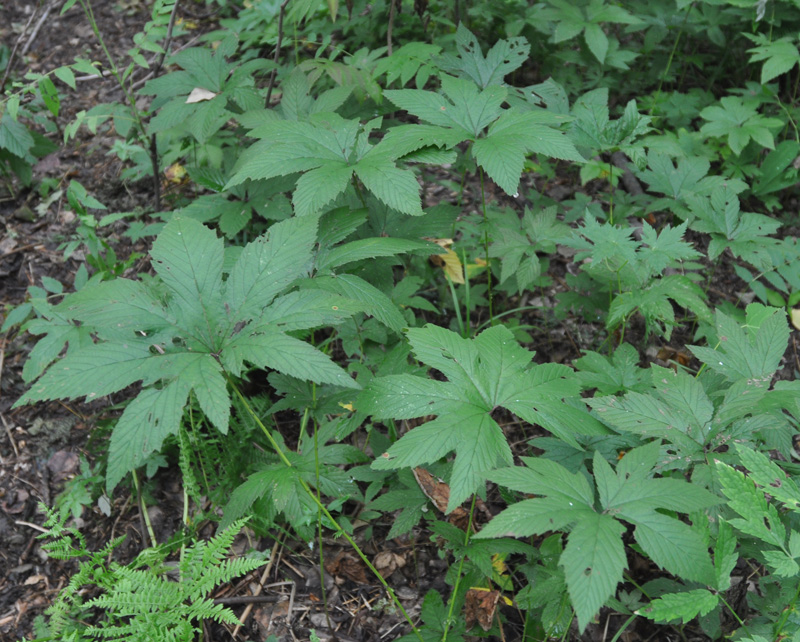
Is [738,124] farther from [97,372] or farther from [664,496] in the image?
[97,372]

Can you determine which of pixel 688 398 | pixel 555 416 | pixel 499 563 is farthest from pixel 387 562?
pixel 688 398

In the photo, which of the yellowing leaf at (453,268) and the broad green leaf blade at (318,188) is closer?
the broad green leaf blade at (318,188)

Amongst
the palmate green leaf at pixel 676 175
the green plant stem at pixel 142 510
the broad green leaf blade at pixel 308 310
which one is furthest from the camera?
the palmate green leaf at pixel 676 175

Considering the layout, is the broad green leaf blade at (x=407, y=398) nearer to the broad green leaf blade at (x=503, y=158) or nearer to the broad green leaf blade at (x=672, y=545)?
the broad green leaf blade at (x=672, y=545)

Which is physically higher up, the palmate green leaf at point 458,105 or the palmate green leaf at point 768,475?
the palmate green leaf at point 458,105

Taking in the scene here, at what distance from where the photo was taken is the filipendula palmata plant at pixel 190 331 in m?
1.55

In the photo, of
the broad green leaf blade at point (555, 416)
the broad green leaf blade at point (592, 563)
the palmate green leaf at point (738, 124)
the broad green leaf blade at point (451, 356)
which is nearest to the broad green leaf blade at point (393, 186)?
the broad green leaf blade at point (451, 356)

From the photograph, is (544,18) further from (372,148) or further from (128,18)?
(128,18)

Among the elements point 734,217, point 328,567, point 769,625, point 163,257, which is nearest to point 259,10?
point 163,257

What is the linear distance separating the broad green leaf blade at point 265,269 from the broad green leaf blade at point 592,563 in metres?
1.01

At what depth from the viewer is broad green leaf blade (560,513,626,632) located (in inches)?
51.5

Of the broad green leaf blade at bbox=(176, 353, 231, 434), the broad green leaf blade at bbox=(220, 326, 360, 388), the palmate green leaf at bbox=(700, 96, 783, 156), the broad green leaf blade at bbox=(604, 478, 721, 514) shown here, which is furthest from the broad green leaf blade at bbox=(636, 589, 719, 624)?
the palmate green leaf at bbox=(700, 96, 783, 156)

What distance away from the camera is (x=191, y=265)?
1.77 m

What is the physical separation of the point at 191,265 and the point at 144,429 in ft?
1.60
